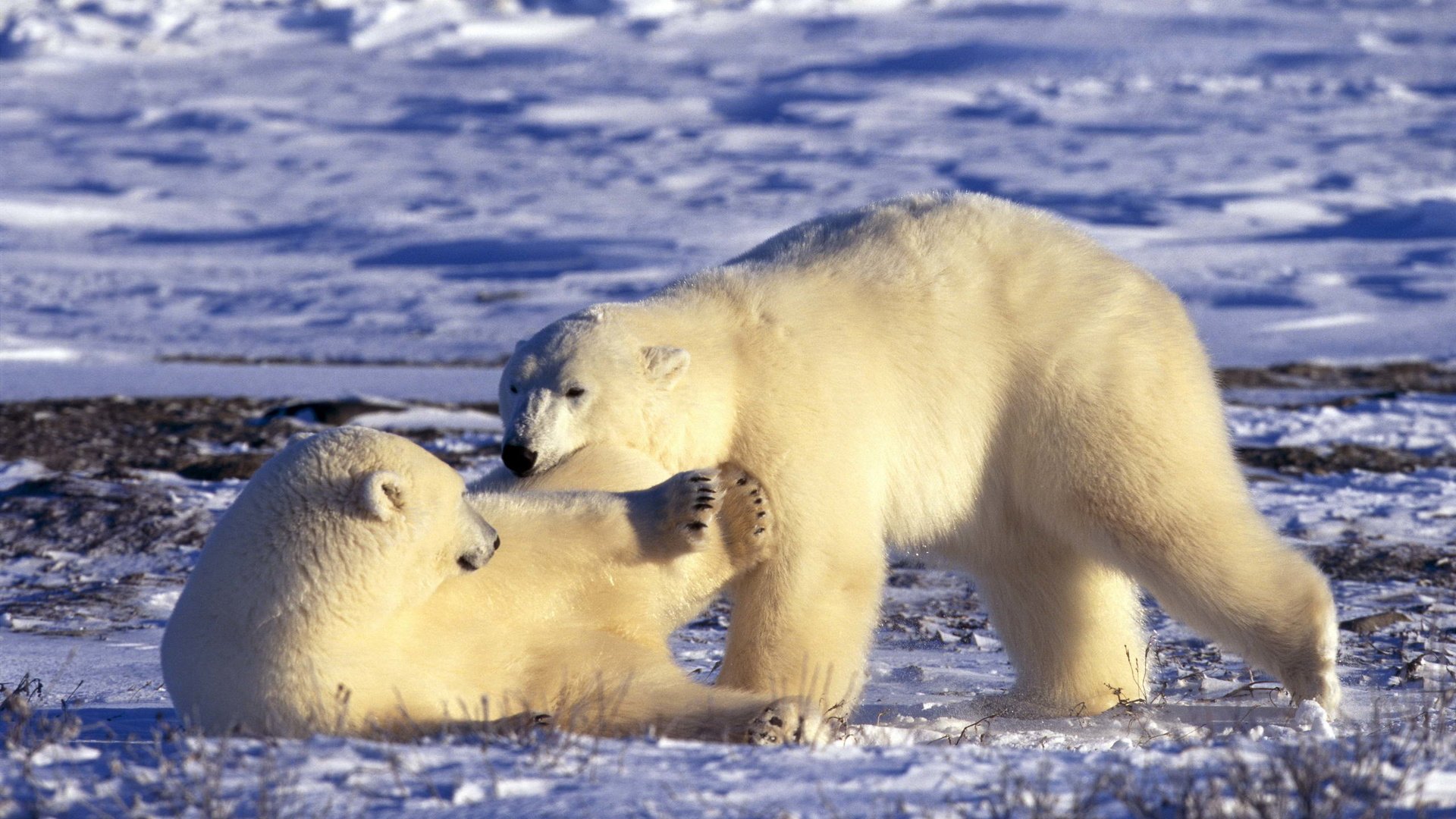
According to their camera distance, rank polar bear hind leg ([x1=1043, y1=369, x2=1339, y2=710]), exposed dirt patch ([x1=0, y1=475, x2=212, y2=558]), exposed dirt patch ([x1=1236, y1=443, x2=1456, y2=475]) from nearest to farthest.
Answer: polar bear hind leg ([x1=1043, y1=369, x2=1339, y2=710]), exposed dirt patch ([x1=0, y1=475, x2=212, y2=558]), exposed dirt patch ([x1=1236, y1=443, x2=1456, y2=475])

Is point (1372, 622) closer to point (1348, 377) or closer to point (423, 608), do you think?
point (423, 608)

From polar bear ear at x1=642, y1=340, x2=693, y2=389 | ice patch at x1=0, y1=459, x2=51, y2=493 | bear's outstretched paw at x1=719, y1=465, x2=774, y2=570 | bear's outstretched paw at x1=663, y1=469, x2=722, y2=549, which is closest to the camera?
bear's outstretched paw at x1=663, y1=469, x2=722, y2=549

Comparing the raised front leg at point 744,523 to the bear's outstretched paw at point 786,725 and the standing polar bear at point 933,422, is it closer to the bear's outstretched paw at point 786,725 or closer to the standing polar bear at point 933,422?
the standing polar bear at point 933,422

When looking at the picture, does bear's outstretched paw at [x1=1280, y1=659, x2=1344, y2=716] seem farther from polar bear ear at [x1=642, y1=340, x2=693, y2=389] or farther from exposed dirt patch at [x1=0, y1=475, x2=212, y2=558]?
exposed dirt patch at [x1=0, y1=475, x2=212, y2=558]

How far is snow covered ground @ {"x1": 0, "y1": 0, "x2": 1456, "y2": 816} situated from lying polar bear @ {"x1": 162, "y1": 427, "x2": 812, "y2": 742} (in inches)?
9.2

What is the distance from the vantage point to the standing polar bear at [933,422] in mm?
3477

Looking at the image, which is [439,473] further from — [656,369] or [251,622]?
[656,369]

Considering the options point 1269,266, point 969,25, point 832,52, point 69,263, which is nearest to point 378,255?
point 69,263

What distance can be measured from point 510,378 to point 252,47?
1011 inches

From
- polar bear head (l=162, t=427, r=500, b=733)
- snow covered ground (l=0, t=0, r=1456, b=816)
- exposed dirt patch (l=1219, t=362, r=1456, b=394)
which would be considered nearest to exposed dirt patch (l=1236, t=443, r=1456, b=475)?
snow covered ground (l=0, t=0, r=1456, b=816)

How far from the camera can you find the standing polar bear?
3.48m

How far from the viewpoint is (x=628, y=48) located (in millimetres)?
27047

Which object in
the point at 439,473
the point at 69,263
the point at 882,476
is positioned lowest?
the point at 69,263

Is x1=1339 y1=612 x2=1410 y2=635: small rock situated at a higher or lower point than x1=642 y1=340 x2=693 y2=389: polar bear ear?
lower
